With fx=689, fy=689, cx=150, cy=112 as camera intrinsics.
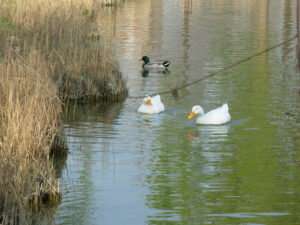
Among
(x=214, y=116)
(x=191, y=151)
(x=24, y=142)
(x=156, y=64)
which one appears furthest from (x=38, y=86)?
(x=156, y=64)

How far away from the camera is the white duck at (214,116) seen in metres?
13.9

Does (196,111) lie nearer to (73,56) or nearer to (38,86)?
(73,56)

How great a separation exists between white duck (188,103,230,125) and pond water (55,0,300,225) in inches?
6.4

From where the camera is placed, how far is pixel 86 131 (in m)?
13.8

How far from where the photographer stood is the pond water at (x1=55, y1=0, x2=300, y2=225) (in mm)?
9031

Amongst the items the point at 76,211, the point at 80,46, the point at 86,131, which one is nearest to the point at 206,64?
the point at 80,46

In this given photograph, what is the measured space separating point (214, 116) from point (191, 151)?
6.93ft

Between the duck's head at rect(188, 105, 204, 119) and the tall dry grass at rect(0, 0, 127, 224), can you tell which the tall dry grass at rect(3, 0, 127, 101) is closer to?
the tall dry grass at rect(0, 0, 127, 224)

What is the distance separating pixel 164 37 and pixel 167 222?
2041 cm

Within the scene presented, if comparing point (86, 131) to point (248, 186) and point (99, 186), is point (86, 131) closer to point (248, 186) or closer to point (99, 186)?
point (99, 186)

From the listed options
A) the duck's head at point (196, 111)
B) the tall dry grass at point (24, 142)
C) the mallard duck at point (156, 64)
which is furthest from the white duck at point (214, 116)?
the mallard duck at point (156, 64)

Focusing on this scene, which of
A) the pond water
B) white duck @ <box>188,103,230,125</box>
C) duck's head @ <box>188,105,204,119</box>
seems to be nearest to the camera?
the pond water

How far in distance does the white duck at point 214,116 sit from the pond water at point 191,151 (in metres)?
0.16

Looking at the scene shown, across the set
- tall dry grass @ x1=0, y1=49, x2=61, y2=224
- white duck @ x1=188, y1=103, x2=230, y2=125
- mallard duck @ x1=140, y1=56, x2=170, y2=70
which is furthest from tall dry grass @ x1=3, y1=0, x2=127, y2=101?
tall dry grass @ x1=0, y1=49, x2=61, y2=224
